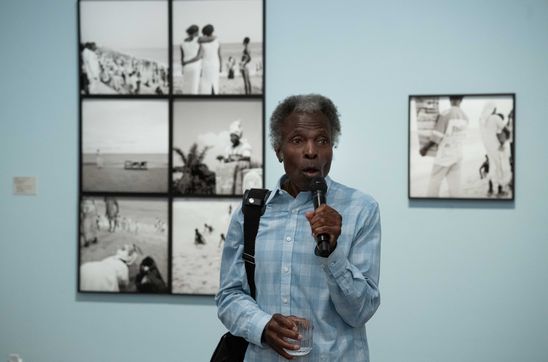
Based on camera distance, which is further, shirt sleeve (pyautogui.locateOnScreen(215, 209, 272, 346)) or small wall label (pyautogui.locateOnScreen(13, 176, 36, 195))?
small wall label (pyautogui.locateOnScreen(13, 176, 36, 195))

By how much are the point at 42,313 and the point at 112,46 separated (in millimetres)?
1503

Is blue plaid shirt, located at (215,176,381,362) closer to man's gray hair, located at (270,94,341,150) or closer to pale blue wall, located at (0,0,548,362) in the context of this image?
man's gray hair, located at (270,94,341,150)

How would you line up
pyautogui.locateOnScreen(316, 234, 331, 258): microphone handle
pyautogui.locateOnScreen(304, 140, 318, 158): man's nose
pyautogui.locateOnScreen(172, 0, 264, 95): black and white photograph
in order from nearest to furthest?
pyautogui.locateOnScreen(316, 234, 331, 258): microphone handle < pyautogui.locateOnScreen(304, 140, 318, 158): man's nose < pyautogui.locateOnScreen(172, 0, 264, 95): black and white photograph

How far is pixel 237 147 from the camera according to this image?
2863 mm

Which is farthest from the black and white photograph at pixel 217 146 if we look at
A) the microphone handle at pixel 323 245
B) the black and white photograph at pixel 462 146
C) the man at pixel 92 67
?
the microphone handle at pixel 323 245

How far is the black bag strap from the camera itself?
4.73 feet

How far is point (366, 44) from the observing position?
2832mm

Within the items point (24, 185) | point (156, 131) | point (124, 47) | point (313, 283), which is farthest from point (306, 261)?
point (24, 185)

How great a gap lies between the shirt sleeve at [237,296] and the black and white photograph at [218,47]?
4.92 feet

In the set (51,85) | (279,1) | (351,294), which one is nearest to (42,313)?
(51,85)

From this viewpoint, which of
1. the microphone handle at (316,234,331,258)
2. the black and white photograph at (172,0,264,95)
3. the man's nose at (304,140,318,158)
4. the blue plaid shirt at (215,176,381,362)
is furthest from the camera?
the black and white photograph at (172,0,264,95)

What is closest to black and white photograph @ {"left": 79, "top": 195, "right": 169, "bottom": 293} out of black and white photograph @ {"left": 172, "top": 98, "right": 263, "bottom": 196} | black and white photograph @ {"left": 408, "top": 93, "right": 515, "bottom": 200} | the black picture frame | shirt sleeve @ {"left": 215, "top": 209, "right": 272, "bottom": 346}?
the black picture frame

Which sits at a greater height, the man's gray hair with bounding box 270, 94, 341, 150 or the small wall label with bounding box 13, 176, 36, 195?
the man's gray hair with bounding box 270, 94, 341, 150

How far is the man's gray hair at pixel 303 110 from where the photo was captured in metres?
1.47
